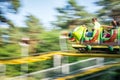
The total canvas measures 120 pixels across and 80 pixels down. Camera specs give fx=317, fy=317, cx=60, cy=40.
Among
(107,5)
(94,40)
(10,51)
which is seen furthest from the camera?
(107,5)

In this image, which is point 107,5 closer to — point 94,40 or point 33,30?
point 33,30

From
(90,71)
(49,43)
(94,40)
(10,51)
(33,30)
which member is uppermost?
(33,30)

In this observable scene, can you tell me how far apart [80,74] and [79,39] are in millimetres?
2140

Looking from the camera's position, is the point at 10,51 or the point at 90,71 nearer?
the point at 90,71

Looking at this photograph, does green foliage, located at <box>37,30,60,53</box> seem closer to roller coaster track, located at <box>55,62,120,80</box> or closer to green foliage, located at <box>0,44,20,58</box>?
green foliage, located at <box>0,44,20,58</box>

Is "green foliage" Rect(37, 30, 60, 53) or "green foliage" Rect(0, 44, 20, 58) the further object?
"green foliage" Rect(37, 30, 60, 53)

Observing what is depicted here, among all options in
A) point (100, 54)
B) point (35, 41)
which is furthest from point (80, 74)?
point (35, 41)

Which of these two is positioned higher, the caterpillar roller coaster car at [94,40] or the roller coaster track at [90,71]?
the caterpillar roller coaster car at [94,40]

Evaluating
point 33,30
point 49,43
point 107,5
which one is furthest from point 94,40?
point 33,30

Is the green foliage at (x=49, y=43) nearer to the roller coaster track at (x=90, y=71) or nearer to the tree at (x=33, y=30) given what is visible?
the tree at (x=33, y=30)

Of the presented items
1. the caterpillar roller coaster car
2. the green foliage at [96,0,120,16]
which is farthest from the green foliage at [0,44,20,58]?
the green foliage at [96,0,120,16]

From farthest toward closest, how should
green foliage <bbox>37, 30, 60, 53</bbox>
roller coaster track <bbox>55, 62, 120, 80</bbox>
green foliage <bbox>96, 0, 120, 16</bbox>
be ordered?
green foliage <bbox>96, 0, 120, 16</bbox>
green foliage <bbox>37, 30, 60, 53</bbox>
roller coaster track <bbox>55, 62, 120, 80</bbox>

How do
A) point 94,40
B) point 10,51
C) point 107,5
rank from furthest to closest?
point 107,5 → point 10,51 → point 94,40

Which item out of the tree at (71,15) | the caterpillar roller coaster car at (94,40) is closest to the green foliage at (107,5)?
the tree at (71,15)
